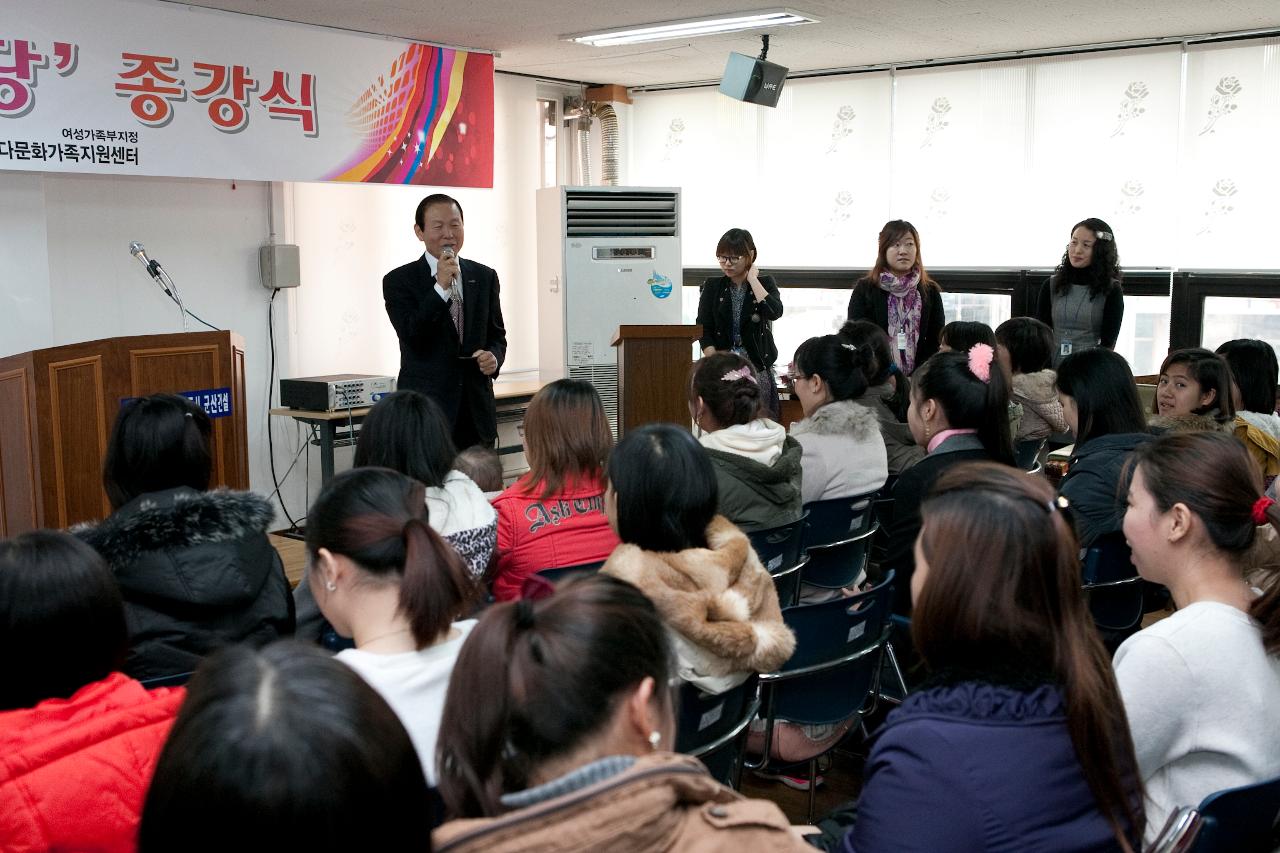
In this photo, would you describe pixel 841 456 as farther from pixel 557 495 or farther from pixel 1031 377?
pixel 1031 377

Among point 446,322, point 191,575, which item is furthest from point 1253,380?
point 191,575

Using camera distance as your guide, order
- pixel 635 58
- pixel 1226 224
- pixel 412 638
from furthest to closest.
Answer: pixel 635 58 < pixel 1226 224 < pixel 412 638

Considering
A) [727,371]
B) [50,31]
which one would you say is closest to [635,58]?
[50,31]

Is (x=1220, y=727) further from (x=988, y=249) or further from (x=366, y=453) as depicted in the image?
(x=988, y=249)

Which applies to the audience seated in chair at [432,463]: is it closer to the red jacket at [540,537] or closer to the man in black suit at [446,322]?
the red jacket at [540,537]

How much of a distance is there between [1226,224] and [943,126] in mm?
1641

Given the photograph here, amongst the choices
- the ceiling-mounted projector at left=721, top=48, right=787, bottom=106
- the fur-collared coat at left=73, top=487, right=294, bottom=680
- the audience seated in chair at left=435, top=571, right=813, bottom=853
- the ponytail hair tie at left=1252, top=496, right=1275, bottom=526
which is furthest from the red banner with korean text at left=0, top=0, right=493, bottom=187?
the ponytail hair tie at left=1252, top=496, right=1275, bottom=526

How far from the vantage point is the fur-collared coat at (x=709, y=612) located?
1.92 metres

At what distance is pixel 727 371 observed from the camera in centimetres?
321

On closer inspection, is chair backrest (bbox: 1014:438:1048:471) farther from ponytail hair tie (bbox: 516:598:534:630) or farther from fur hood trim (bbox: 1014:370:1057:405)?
ponytail hair tie (bbox: 516:598:534:630)

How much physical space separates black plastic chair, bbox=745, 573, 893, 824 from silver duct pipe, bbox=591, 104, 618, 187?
5.53 meters

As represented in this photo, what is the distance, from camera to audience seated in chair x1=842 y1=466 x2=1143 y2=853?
128 centimetres

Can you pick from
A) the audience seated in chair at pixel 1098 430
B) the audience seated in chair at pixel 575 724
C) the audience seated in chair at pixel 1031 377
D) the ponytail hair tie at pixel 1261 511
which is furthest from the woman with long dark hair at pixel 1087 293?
the audience seated in chair at pixel 575 724

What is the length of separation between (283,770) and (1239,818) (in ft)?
4.16
